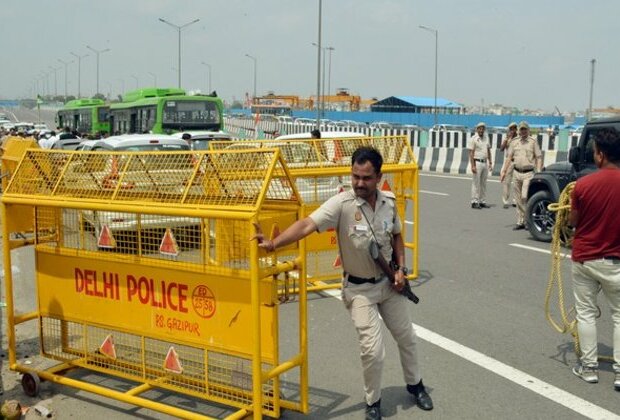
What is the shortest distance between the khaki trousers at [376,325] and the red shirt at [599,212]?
1568mm

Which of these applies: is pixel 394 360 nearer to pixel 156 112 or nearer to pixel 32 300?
pixel 32 300

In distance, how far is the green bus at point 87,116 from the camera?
3675 centimetres

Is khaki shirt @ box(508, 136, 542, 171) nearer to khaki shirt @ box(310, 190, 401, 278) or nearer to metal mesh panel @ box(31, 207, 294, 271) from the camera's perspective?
khaki shirt @ box(310, 190, 401, 278)

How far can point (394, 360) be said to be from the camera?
6.09 m

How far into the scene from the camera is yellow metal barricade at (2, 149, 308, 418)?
4.58 meters

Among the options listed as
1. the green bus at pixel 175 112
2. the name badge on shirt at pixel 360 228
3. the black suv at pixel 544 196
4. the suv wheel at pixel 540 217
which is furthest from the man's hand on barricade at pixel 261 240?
the green bus at pixel 175 112

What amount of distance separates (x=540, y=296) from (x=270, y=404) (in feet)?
14.6

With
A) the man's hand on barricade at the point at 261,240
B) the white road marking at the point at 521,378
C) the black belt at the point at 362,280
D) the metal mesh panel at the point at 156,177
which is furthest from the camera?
the white road marking at the point at 521,378

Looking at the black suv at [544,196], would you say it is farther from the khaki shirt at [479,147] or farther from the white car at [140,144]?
the white car at [140,144]

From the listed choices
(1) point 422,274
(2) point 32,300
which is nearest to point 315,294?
(1) point 422,274

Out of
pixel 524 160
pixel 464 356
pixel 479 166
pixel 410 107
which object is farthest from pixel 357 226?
pixel 410 107

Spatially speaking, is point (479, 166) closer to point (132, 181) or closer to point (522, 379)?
point (522, 379)

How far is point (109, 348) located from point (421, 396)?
2.27 metres

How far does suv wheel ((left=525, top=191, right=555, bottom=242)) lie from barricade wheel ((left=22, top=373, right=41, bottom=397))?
8475 mm
